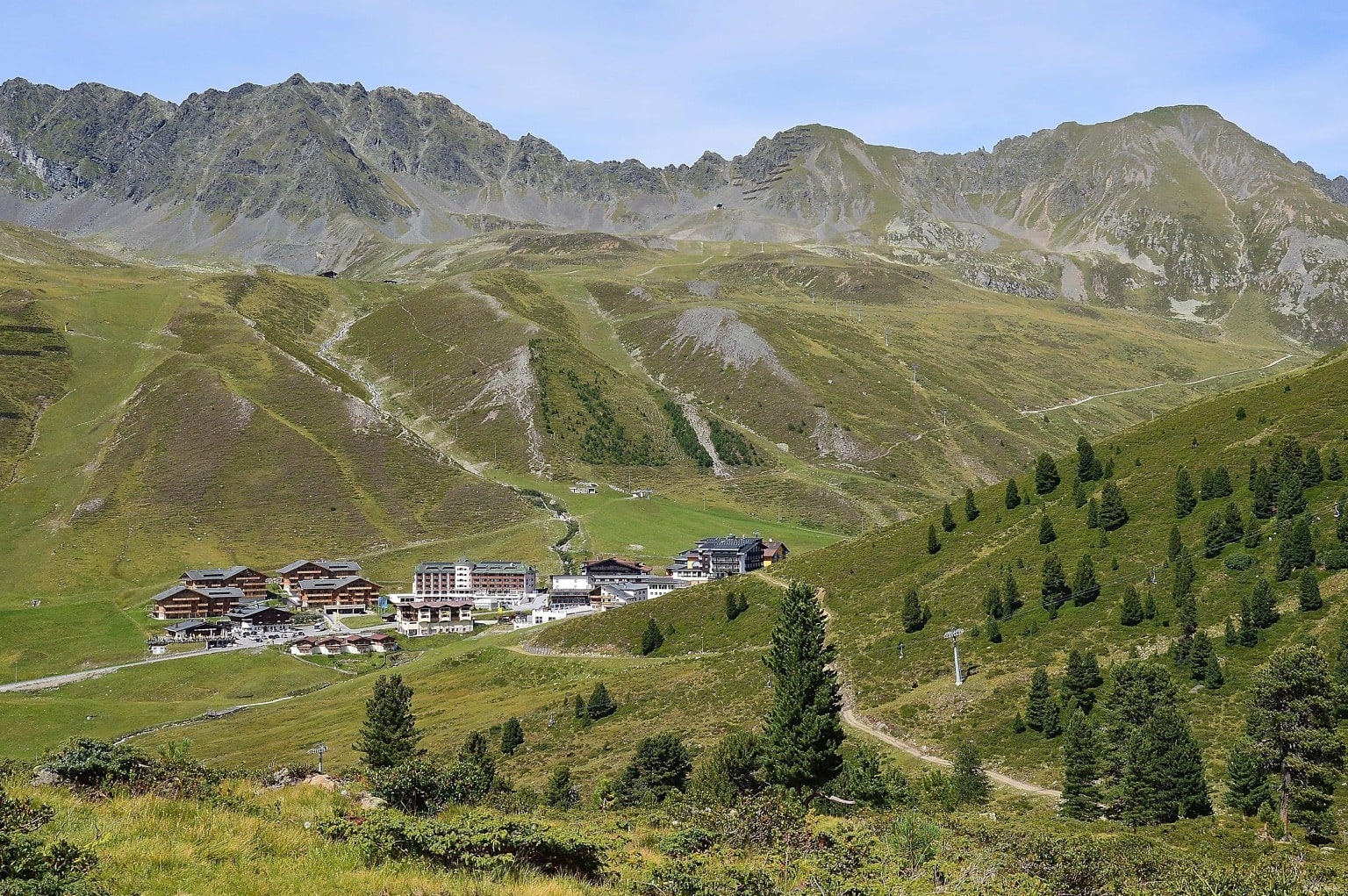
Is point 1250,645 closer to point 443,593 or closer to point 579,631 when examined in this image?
point 579,631

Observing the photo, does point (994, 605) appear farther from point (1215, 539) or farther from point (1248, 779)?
point (1248, 779)

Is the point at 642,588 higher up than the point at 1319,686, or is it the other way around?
the point at 1319,686

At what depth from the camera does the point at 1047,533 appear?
9556 centimetres

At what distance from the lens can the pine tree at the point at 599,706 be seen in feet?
293

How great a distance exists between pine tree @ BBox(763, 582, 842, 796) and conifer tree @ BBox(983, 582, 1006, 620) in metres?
39.0

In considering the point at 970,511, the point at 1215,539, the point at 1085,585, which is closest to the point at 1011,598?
the point at 1085,585

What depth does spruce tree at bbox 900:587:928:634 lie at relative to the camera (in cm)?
8856

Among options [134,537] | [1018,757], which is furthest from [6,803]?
[134,537]

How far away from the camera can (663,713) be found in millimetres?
86625

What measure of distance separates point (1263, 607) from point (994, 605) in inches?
867

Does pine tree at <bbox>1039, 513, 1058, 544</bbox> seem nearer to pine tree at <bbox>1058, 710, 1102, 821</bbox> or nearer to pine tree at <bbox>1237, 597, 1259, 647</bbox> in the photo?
pine tree at <bbox>1237, 597, 1259, 647</bbox>

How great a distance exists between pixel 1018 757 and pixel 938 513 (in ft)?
193

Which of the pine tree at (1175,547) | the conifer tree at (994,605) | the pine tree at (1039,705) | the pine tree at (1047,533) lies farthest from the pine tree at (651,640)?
the pine tree at (1175,547)

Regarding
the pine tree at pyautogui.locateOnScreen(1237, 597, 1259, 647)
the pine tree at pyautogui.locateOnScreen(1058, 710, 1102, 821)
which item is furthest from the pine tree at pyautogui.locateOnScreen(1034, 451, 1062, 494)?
the pine tree at pyautogui.locateOnScreen(1058, 710, 1102, 821)
